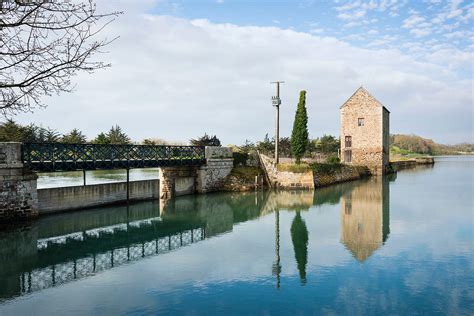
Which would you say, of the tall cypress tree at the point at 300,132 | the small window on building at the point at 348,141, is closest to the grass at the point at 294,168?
the tall cypress tree at the point at 300,132

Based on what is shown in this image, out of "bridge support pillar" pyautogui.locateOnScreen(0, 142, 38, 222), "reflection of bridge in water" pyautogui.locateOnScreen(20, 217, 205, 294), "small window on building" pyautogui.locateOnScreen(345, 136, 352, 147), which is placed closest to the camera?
"reflection of bridge in water" pyautogui.locateOnScreen(20, 217, 205, 294)

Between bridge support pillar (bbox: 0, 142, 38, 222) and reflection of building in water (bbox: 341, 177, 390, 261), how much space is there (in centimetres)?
1484

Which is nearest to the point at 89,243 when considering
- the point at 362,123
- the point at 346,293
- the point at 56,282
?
the point at 56,282

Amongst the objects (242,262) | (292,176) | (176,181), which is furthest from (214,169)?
(242,262)

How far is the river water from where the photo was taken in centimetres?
858

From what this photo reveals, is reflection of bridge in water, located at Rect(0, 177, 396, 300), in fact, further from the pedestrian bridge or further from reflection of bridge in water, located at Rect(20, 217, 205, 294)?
the pedestrian bridge

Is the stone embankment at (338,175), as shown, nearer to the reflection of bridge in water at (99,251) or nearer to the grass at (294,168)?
the grass at (294,168)

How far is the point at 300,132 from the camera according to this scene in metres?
32.2

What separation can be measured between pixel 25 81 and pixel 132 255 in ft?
30.5

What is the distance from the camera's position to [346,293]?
907 cm

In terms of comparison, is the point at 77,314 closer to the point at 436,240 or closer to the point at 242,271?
the point at 242,271

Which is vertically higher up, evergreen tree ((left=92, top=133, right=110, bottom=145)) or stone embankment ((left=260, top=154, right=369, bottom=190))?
evergreen tree ((left=92, top=133, right=110, bottom=145))

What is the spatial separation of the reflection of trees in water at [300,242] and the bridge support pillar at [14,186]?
42.1 feet

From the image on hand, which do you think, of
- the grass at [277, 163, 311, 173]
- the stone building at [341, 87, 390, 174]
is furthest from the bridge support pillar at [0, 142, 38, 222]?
the stone building at [341, 87, 390, 174]
